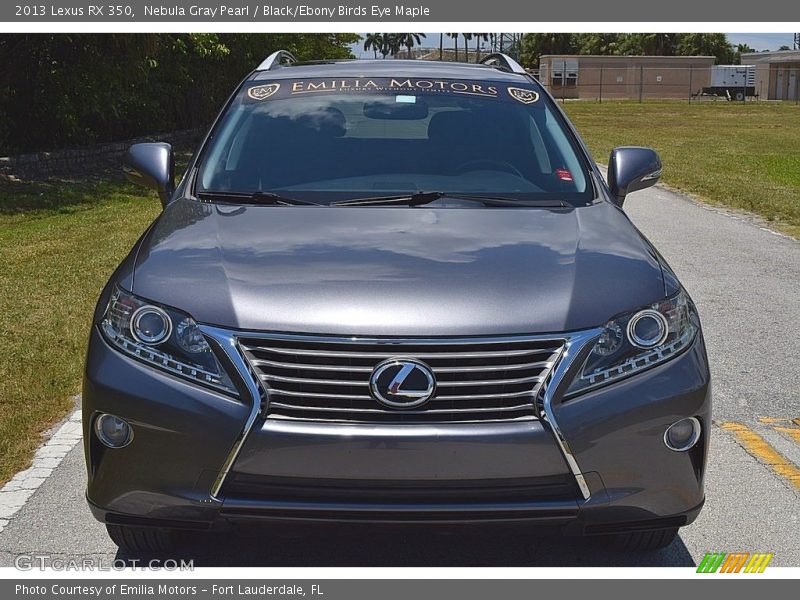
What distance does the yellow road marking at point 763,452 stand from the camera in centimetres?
459

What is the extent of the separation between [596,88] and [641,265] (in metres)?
98.4

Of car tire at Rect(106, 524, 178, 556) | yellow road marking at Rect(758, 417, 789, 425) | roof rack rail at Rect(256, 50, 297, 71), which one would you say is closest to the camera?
car tire at Rect(106, 524, 178, 556)

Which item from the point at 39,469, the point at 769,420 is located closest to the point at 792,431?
the point at 769,420

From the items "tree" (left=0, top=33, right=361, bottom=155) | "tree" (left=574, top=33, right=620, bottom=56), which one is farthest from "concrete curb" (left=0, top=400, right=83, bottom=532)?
"tree" (left=574, top=33, right=620, bottom=56)

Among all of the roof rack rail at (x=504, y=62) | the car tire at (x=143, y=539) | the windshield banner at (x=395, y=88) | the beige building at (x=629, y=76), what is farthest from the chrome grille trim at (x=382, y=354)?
the beige building at (x=629, y=76)

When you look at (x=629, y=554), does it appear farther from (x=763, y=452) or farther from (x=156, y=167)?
(x=156, y=167)

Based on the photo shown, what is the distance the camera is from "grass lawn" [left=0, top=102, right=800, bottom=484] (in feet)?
18.6

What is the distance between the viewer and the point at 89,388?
327 cm

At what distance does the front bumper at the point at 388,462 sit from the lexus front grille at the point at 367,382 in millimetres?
40

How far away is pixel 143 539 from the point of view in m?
3.59

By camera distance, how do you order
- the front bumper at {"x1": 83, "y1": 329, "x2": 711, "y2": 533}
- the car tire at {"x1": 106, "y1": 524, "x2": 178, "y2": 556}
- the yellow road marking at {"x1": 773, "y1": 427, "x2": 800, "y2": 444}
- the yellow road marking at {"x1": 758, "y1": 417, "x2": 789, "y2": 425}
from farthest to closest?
1. the yellow road marking at {"x1": 758, "y1": 417, "x2": 789, "y2": 425}
2. the yellow road marking at {"x1": 773, "y1": 427, "x2": 800, "y2": 444}
3. the car tire at {"x1": 106, "y1": 524, "x2": 178, "y2": 556}
4. the front bumper at {"x1": 83, "y1": 329, "x2": 711, "y2": 533}

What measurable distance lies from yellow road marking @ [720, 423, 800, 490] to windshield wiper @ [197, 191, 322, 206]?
7.44 ft

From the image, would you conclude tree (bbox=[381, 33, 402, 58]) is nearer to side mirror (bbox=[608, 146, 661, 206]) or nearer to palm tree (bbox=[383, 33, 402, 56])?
palm tree (bbox=[383, 33, 402, 56])

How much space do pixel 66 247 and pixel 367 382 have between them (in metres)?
8.69
